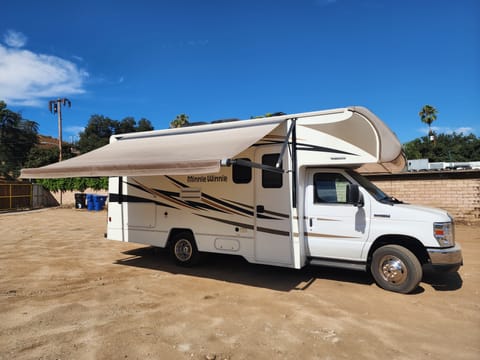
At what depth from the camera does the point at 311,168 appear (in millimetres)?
6211

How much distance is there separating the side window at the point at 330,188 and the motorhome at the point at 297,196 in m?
0.02

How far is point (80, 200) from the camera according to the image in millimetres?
24547

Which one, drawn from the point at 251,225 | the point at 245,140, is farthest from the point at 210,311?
the point at 245,140

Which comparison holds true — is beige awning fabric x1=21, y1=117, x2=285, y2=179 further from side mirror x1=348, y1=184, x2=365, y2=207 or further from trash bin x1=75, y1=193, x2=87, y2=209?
trash bin x1=75, y1=193, x2=87, y2=209

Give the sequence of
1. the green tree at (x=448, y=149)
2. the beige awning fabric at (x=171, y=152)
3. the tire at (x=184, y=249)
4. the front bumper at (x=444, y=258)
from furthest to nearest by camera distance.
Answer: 1. the green tree at (x=448, y=149)
2. the tire at (x=184, y=249)
3. the front bumper at (x=444, y=258)
4. the beige awning fabric at (x=171, y=152)

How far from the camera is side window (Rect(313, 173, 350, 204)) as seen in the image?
590 centimetres

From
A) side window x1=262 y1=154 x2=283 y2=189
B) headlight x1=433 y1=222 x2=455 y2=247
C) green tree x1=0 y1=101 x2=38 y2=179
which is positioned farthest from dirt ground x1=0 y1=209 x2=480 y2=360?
green tree x1=0 y1=101 x2=38 y2=179

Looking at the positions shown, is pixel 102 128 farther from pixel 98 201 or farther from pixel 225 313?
pixel 225 313

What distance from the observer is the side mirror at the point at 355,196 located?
5.60 metres

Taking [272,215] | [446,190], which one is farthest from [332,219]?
[446,190]

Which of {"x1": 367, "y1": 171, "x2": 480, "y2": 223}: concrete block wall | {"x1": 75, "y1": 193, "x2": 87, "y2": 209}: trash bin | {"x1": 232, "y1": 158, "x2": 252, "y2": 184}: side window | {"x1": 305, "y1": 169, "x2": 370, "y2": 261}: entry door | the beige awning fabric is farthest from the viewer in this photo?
{"x1": 75, "y1": 193, "x2": 87, "y2": 209}: trash bin

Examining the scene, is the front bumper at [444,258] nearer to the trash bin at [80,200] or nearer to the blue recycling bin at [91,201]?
the blue recycling bin at [91,201]

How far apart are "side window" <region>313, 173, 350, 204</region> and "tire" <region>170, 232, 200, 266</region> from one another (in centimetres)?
286

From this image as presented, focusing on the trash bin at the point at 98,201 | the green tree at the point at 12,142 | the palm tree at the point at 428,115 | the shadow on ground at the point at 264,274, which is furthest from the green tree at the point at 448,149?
the green tree at the point at 12,142
